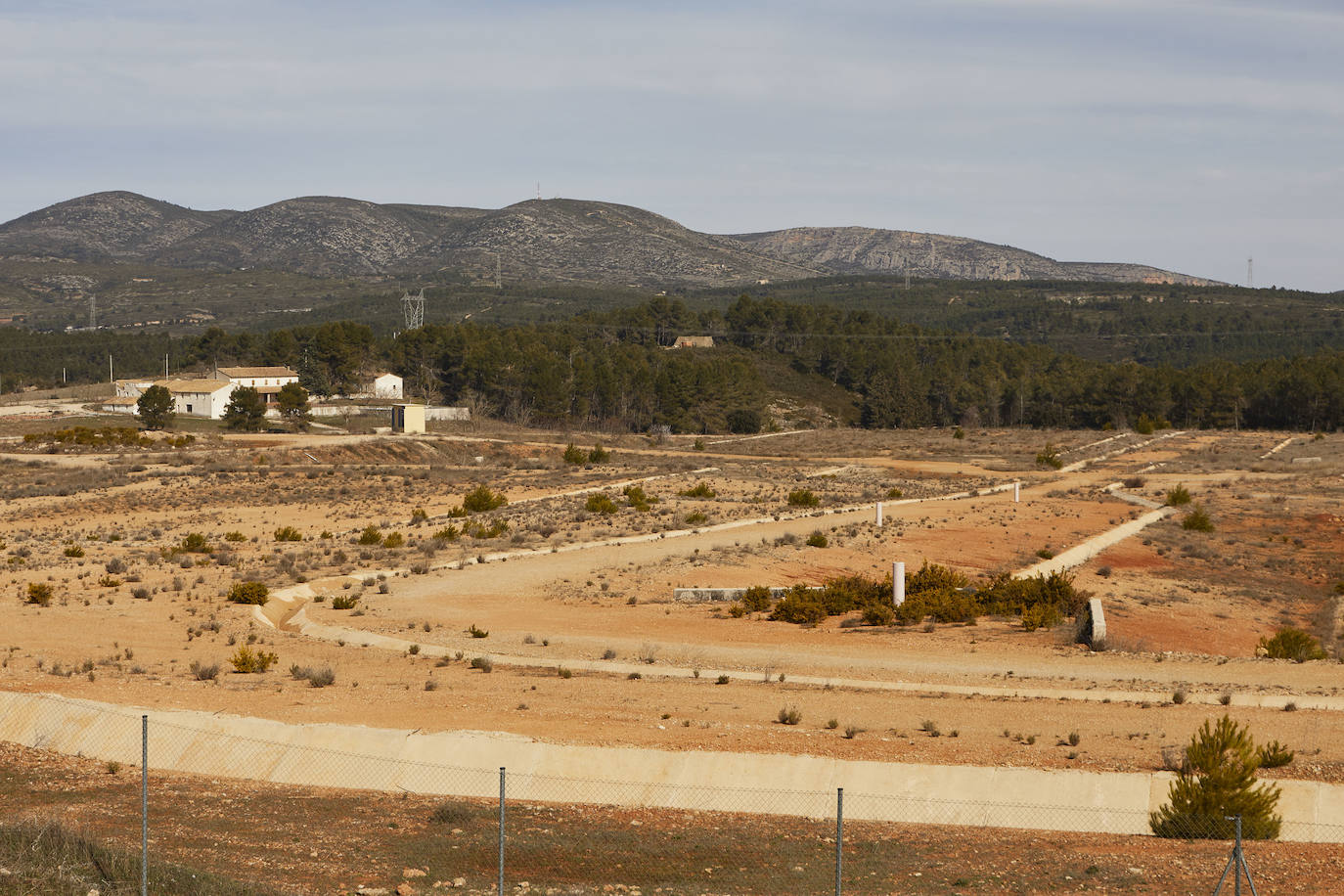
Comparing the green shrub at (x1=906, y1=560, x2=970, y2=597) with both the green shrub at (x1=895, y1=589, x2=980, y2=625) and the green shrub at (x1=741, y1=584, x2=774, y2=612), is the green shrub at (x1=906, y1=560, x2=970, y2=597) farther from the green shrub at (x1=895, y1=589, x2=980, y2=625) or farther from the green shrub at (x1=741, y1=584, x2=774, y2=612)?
the green shrub at (x1=741, y1=584, x2=774, y2=612)

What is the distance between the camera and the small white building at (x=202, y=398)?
314ft

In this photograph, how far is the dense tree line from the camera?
356ft

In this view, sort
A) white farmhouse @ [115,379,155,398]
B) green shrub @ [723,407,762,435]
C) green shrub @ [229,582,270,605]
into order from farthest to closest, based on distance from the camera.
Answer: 1. green shrub @ [723,407,762,435]
2. white farmhouse @ [115,379,155,398]
3. green shrub @ [229,582,270,605]

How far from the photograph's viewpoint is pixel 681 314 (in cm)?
15350

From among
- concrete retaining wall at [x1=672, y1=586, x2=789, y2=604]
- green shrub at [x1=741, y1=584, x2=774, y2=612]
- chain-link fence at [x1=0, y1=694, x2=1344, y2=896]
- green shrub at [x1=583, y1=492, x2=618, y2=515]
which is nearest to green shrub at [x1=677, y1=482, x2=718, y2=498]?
green shrub at [x1=583, y1=492, x2=618, y2=515]

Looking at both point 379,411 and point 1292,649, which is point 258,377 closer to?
point 379,411

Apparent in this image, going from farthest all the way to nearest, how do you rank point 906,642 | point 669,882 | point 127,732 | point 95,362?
point 95,362 → point 906,642 → point 127,732 → point 669,882

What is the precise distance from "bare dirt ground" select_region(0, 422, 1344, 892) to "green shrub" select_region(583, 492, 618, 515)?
1.44 ft

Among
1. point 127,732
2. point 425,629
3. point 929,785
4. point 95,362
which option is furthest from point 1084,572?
point 95,362

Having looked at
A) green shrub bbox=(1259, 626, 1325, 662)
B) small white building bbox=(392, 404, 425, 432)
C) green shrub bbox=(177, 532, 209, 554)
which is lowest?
green shrub bbox=(177, 532, 209, 554)

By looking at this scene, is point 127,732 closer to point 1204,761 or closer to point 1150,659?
point 1204,761

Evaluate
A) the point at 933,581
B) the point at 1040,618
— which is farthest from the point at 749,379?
the point at 1040,618

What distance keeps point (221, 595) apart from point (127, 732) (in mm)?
14903

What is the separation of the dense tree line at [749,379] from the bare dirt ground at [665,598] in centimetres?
3745
